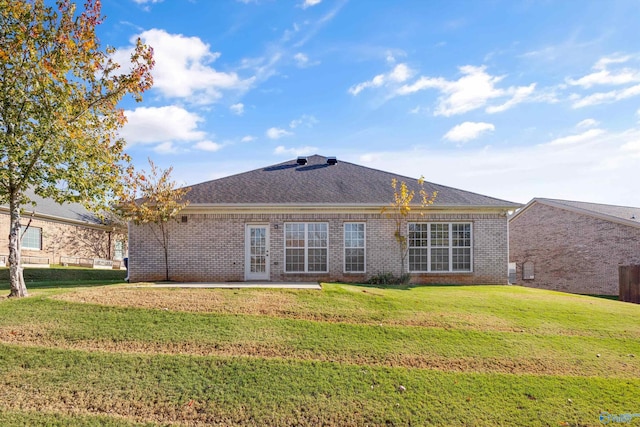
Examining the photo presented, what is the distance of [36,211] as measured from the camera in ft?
74.3

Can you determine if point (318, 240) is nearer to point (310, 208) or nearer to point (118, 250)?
point (310, 208)

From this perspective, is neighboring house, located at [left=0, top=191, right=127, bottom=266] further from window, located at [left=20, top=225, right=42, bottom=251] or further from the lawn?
the lawn

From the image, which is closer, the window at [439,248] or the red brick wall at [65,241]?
the window at [439,248]

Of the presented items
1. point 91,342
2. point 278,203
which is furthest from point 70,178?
point 278,203

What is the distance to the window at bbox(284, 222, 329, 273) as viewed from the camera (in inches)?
593

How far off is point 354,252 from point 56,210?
20677 mm

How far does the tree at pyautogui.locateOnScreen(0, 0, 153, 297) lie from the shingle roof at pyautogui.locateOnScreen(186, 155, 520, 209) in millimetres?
4666

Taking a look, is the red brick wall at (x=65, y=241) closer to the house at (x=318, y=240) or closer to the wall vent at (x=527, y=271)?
the house at (x=318, y=240)

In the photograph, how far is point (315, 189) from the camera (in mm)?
16109

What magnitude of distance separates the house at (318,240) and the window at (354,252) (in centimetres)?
4

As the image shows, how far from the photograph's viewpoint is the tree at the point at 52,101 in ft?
31.5

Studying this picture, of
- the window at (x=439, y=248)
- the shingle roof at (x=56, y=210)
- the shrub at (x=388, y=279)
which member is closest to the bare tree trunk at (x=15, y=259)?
the shrub at (x=388, y=279)

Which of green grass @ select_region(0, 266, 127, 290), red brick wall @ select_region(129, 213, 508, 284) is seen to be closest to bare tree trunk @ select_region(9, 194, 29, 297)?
red brick wall @ select_region(129, 213, 508, 284)

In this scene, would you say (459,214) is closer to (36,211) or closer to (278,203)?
(278,203)
